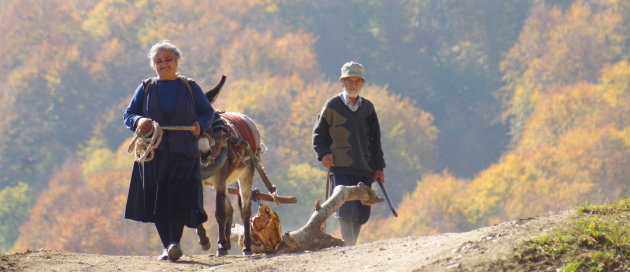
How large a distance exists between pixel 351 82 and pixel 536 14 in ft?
296

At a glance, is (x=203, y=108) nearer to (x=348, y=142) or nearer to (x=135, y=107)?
(x=135, y=107)

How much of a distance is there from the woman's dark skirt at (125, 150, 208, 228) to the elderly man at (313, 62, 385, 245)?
2.25m

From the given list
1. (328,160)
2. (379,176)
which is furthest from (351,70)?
(379,176)

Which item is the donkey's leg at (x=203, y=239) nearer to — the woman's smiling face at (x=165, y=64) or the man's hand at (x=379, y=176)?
the woman's smiling face at (x=165, y=64)

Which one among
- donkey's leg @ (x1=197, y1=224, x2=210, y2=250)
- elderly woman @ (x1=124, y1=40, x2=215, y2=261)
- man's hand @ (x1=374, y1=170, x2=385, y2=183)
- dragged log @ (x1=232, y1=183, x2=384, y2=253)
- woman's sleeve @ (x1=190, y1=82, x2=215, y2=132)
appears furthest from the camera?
man's hand @ (x1=374, y1=170, x2=385, y2=183)

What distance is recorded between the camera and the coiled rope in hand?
8.61 m

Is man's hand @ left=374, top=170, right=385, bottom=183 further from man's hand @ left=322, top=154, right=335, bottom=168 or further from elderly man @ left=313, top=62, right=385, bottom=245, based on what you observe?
man's hand @ left=322, top=154, right=335, bottom=168

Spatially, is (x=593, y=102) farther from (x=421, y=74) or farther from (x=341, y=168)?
(x=341, y=168)

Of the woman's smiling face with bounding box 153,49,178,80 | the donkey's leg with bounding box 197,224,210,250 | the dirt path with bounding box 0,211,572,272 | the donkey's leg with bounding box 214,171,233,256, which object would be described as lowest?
the dirt path with bounding box 0,211,572,272

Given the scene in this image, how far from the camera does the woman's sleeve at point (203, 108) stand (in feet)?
29.6

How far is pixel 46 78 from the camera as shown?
302 feet

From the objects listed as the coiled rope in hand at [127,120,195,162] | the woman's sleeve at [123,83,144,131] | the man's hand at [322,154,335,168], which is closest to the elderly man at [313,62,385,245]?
the man's hand at [322,154,335,168]

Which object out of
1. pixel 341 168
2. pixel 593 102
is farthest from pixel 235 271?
pixel 593 102

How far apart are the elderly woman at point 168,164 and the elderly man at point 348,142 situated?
2233 mm
